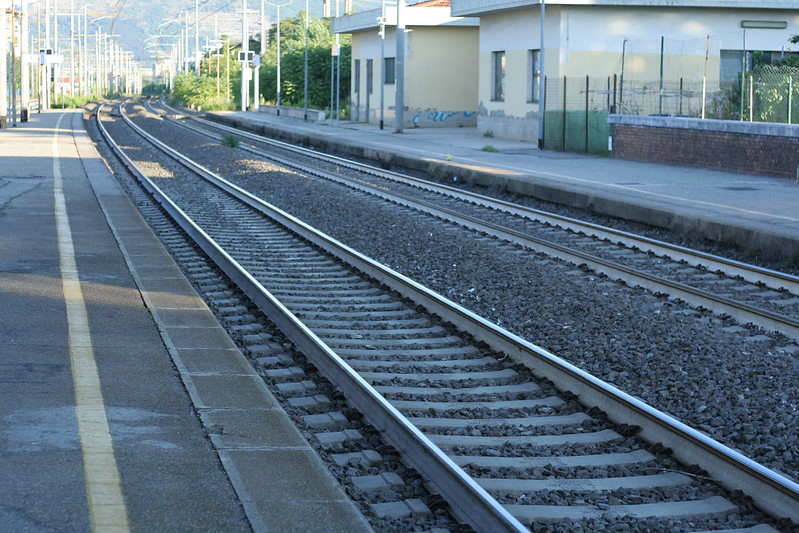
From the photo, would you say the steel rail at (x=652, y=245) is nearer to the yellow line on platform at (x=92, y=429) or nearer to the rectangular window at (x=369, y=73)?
the yellow line on platform at (x=92, y=429)

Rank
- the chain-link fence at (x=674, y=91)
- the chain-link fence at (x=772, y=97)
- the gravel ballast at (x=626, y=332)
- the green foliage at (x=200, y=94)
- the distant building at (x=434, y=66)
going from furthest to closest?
the green foliage at (x=200, y=94), the distant building at (x=434, y=66), the chain-link fence at (x=674, y=91), the chain-link fence at (x=772, y=97), the gravel ballast at (x=626, y=332)

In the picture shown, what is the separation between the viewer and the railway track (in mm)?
5141

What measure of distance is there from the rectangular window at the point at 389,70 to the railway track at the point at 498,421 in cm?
4083

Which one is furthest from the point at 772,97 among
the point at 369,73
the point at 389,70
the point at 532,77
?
the point at 369,73

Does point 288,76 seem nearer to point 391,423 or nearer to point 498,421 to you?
point 498,421

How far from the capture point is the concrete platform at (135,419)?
491 cm

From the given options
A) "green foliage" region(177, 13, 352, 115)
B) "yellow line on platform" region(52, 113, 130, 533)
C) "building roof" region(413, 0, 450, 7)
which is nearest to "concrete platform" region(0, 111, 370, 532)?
"yellow line on platform" region(52, 113, 130, 533)

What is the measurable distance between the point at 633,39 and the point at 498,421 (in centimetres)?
3097

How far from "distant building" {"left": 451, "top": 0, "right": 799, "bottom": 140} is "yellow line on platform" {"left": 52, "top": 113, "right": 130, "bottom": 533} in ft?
87.1

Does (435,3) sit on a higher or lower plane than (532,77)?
higher

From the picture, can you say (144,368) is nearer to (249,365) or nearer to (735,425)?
(249,365)

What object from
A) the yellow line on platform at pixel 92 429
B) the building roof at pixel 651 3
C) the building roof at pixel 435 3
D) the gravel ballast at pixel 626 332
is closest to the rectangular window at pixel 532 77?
the building roof at pixel 651 3

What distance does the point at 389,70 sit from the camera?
51.8m

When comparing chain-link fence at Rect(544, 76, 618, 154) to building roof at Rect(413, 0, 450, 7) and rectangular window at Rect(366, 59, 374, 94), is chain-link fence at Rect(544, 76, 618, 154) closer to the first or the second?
building roof at Rect(413, 0, 450, 7)
